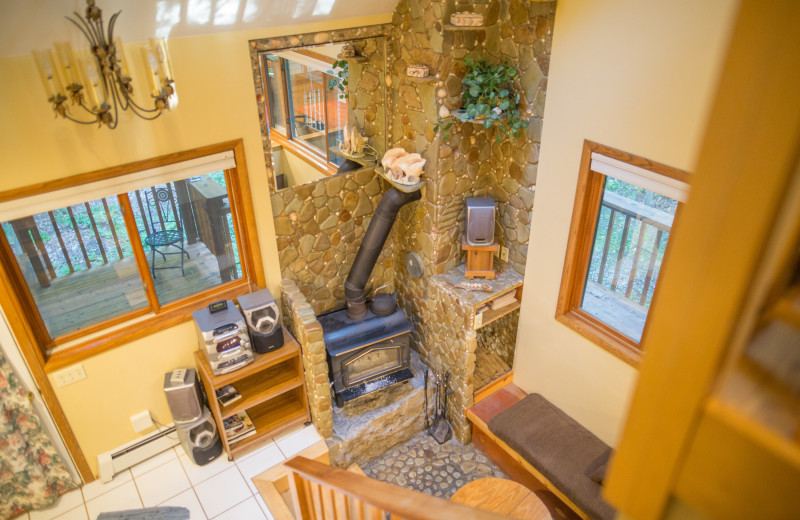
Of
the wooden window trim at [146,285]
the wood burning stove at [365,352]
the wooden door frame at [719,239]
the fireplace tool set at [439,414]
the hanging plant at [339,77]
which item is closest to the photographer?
the wooden door frame at [719,239]

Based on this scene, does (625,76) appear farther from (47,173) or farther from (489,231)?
(47,173)

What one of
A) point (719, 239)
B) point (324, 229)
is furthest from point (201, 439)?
point (719, 239)

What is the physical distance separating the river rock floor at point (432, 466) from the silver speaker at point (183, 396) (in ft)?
4.66

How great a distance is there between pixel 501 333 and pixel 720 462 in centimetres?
399

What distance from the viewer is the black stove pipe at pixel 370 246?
3941 mm

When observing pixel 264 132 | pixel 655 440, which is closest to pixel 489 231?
pixel 264 132

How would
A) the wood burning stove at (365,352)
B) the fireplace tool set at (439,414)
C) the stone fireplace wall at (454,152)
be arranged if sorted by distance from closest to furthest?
the stone fireplace wall at (454,152)
the wood burning stove at (365,352)
the fireplace tool set at (439,414)

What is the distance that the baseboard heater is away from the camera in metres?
3.66

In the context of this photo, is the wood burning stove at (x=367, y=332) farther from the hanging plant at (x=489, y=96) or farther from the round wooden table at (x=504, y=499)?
the round wooden table at (x=504, y=499)

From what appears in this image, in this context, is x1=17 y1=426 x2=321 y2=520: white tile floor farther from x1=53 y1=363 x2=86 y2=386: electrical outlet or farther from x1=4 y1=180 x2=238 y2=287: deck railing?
x1=4 y1=180 x2=238 y2=287: deck railing

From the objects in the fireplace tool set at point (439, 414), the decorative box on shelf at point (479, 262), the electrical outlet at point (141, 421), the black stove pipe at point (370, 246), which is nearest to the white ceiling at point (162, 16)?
the black stove pipe at point (370, 246)

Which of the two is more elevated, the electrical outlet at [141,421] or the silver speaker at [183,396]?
the silver speaker at [183,396]

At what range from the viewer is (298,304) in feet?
12.4

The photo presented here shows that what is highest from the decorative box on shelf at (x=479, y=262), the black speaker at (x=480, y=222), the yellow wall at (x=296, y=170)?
the yellow wall at (x=296, y=170)
